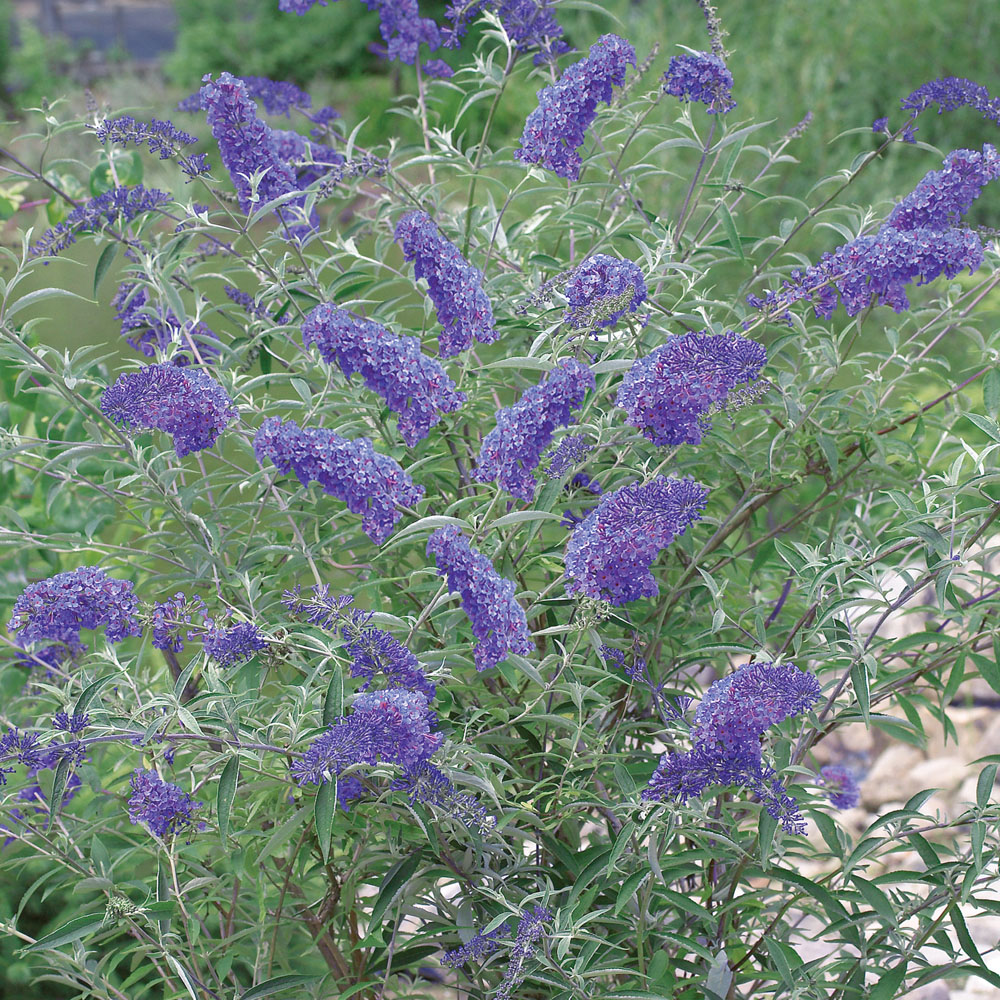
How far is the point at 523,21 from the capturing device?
222 cm

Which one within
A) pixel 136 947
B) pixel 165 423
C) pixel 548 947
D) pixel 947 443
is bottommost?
pixel 136 947

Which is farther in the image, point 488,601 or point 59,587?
point 59,587

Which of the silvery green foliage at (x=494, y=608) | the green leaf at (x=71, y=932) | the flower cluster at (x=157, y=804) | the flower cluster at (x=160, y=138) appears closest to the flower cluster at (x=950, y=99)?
the silvery green foliage at (x=494, y=608)

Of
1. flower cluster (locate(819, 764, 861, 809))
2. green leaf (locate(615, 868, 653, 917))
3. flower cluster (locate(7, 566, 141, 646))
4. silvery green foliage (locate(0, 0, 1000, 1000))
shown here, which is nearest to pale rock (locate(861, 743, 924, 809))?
flower cluster (locate(819, 764, 861, 809))

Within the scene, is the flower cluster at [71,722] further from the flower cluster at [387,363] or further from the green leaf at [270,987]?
the flower cluster at [387,363]

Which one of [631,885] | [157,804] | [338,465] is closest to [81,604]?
[157,804]

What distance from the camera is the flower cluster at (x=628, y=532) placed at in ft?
4.84

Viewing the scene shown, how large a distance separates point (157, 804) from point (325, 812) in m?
0.35

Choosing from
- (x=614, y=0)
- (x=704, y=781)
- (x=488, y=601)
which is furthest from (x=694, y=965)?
(x=614, y=0)

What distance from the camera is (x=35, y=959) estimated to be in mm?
3088

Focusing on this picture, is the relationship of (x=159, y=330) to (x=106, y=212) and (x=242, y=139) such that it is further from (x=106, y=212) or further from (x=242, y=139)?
(x=242, y=139)

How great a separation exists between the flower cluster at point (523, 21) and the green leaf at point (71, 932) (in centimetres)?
182

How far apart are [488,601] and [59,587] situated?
66 cm

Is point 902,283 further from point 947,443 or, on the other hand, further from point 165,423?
point 165,423
